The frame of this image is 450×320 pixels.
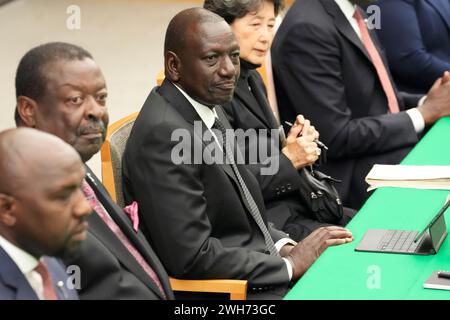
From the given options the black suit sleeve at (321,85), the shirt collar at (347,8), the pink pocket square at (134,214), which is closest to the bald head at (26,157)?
the pink pocket square at (134,214)

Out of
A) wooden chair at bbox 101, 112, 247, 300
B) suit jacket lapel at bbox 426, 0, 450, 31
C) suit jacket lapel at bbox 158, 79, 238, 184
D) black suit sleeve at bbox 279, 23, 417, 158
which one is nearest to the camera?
wooden chair at bbox 101, 112, 247, 300

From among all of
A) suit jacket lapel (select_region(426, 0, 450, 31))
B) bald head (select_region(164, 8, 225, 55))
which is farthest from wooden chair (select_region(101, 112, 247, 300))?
suit jacket lapel (select_region(426, 0, 450, 31))

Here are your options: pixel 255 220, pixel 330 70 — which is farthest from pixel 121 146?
pixel 330 70

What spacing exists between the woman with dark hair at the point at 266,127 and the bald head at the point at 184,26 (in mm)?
562

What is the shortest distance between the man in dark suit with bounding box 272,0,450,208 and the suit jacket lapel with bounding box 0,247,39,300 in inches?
95.4

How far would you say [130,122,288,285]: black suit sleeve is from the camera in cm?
299

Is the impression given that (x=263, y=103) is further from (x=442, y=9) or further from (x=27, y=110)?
(x=442, y=9)

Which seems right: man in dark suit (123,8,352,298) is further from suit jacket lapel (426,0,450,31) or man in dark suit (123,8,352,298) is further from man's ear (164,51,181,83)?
suit jacket lapel (426,0,450,31)

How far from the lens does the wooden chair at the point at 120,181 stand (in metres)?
2.98

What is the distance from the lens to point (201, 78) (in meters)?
3.18

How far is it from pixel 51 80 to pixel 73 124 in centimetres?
13

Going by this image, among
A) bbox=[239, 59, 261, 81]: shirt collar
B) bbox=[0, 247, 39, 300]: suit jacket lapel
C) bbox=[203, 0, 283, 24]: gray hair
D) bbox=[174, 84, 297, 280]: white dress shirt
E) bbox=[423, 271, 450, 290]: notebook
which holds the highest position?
bbox=[203, 0, 283, 24]: gray hair

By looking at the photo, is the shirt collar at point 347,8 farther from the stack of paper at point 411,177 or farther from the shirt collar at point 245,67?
the stack of paper at point 411,177

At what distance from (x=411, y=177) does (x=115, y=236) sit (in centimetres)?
139
